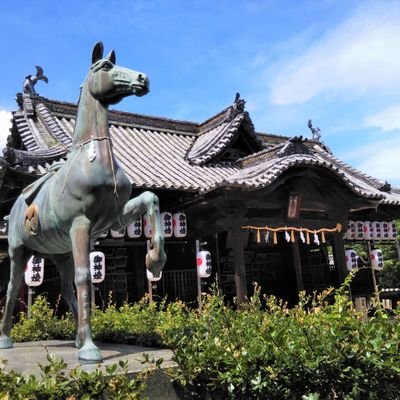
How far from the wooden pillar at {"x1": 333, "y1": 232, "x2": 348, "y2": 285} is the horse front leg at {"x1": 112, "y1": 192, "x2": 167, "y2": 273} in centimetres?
1215

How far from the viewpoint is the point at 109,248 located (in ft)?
45.3

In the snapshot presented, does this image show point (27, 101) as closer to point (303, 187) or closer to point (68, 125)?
point (68, 125)

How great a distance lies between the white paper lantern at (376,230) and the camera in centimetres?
1782

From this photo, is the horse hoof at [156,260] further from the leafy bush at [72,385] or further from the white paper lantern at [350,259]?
the white paper lantern at [350,259]

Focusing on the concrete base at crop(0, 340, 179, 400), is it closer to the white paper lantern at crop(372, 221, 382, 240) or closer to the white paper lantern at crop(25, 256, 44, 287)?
the white paper lantern at crop(25, 256, 44, 287)

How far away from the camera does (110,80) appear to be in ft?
14.6

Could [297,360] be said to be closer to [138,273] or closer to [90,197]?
[90,197]

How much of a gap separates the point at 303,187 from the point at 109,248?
648 centimetres

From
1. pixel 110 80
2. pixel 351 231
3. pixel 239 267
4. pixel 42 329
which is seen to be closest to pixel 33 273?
pixel 42 329

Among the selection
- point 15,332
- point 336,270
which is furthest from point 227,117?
point 15,332

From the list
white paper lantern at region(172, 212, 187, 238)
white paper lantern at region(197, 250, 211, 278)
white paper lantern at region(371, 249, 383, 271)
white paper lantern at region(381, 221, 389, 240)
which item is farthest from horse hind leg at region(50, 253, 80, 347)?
white paper lantern at region(381, 221, 389, 240)

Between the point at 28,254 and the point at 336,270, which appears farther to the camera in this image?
the point at 336,270

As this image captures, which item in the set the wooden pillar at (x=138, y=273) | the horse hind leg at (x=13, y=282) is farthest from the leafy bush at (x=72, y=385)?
the wooden pillar at (x=138, y=273)

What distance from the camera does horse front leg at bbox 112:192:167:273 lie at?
405cm
